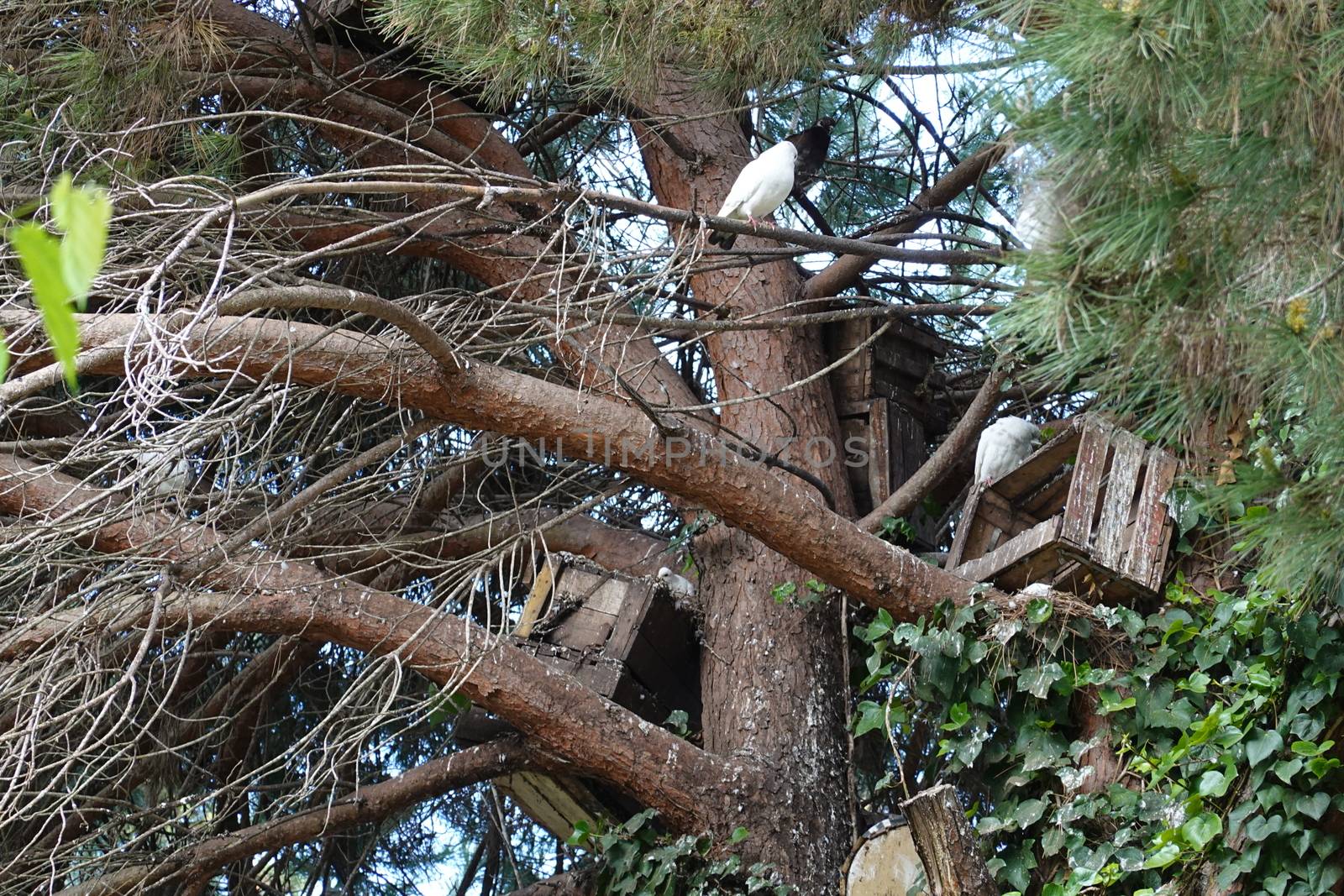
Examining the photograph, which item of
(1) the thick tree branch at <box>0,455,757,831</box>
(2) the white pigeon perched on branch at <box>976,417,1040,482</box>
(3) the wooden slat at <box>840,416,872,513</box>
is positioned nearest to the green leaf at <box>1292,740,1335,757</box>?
(2) the white pigeon perched on branch at <box>976,417,1040,482</box>

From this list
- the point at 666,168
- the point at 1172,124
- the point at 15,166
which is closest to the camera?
the point at 1172,124

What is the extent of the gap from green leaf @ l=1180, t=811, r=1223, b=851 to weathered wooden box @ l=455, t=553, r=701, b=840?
153cm

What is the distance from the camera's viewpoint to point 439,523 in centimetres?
442

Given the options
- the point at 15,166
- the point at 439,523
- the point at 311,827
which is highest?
the point at 15,166

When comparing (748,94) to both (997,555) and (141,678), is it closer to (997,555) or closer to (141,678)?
(997,555)

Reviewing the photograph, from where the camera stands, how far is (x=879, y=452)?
4.23 metres

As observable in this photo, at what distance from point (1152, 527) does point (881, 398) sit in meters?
1.28

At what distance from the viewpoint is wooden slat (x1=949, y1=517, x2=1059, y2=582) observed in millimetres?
3135

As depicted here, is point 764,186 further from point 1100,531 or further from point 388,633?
point 388,633

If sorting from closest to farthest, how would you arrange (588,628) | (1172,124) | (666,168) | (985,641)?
(1172,124) < (985,641) < (588,628) < (666,168)

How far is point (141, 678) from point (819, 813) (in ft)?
6.56

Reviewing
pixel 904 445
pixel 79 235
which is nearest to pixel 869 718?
pixel 904 445

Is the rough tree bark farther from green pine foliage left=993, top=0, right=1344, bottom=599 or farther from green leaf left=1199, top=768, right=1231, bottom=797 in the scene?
green pine foliage left=993, top=0, right=1344, bottom=599

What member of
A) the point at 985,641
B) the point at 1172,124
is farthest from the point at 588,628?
the point at 1172,124
